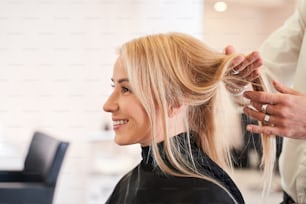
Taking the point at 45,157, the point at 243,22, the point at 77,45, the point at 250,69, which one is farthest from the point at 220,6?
the point at 45,157

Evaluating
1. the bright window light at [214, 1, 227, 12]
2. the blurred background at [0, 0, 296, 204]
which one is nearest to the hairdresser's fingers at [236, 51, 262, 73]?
the blurred background at [0, 0, 296, 204]

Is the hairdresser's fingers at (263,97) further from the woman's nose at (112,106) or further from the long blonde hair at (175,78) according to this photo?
the woman's nose at (112,106)

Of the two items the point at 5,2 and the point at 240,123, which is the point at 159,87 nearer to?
the point at 240,123

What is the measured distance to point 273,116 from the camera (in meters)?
0.72

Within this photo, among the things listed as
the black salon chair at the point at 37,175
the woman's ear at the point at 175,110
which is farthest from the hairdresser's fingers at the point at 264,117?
the black salon chair at the point at 37,175

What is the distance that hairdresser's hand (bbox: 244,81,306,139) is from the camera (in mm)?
706

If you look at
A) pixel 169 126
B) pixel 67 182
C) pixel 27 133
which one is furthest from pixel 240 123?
pixel 67 182

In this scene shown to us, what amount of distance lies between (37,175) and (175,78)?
127cm

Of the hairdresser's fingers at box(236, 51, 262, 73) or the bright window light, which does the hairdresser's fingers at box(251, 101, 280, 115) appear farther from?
the bright window light

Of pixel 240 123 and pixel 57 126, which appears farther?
pixel 57 126

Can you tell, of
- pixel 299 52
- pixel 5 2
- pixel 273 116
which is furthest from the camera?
pixel 5 2

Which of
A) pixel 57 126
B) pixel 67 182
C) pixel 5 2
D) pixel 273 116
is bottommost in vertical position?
pixel 67 182

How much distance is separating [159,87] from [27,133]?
4.63 feet

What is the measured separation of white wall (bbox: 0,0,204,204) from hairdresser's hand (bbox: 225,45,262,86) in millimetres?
520
